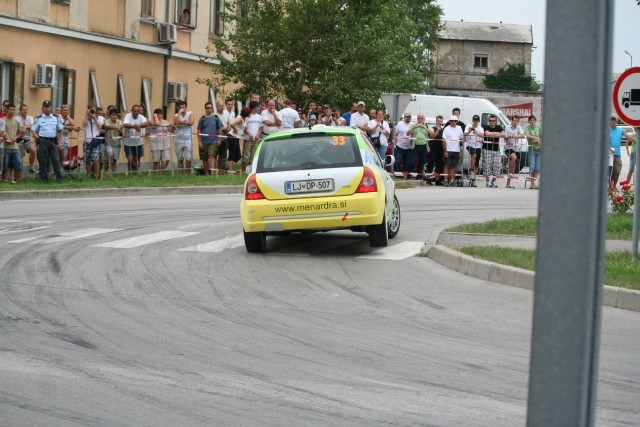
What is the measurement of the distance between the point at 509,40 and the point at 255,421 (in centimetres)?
12176

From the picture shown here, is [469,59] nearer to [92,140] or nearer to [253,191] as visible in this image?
[92,140]

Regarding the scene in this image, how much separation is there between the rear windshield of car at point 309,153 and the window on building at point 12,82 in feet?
58.8

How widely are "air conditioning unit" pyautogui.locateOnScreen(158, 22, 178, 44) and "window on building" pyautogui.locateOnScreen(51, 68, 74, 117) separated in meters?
5.35

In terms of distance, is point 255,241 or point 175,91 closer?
point 255,241

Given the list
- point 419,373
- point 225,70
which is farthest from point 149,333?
point 225,70

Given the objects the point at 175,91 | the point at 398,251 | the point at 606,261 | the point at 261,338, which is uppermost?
the point at 175,91

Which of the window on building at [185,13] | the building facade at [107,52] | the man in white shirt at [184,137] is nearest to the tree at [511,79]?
the building facade at [107,52]

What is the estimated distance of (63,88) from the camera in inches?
1405

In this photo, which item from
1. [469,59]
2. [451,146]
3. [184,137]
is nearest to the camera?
[184,137]

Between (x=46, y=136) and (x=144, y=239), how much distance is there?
408 inches

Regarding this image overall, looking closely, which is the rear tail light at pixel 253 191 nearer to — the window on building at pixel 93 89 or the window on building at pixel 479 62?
the window on building at pixel 93 89

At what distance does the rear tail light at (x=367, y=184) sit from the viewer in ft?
49.7

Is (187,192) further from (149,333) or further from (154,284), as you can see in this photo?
(149,333)

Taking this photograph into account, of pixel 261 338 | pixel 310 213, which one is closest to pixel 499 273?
pixel 310 213
